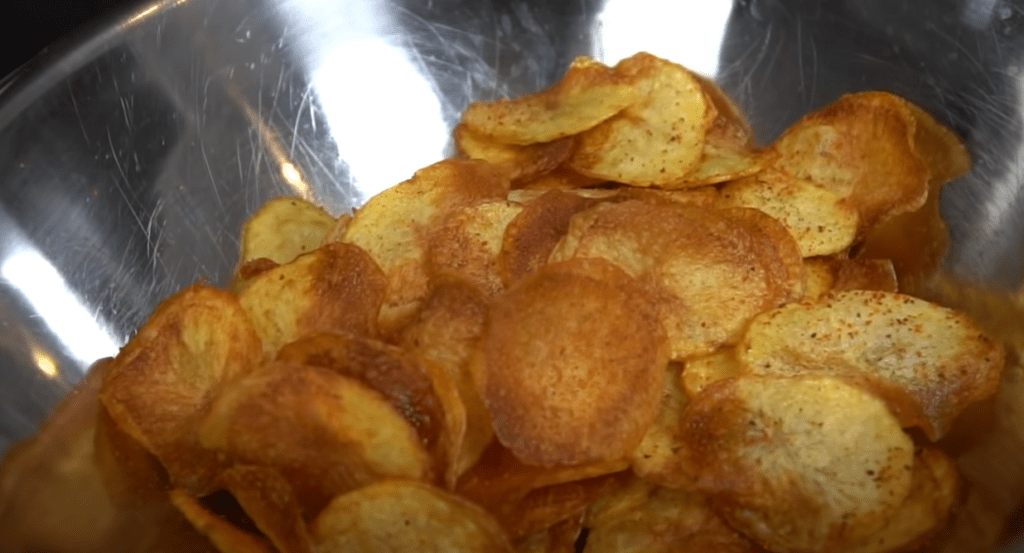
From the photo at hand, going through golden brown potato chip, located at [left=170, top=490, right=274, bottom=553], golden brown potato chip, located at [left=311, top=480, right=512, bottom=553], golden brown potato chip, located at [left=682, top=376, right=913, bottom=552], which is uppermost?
golden brown potato chip, located at [left=170, top=490, right=274, bottom=553]

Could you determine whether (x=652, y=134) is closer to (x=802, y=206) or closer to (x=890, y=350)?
(x=802, y=206)

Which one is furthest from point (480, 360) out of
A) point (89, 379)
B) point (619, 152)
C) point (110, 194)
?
point (110, 194)

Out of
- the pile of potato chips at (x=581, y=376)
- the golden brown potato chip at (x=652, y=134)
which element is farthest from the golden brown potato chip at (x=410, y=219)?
the golden brown potato chip at (x=652, y=134)

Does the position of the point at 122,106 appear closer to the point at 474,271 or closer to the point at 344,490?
the point at 474,271

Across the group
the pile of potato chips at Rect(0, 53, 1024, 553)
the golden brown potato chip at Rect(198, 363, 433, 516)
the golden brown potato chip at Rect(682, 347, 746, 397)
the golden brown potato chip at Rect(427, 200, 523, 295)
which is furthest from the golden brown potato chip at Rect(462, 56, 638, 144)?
the golden brown potato chip at Rect(198, 363, 433, 516)

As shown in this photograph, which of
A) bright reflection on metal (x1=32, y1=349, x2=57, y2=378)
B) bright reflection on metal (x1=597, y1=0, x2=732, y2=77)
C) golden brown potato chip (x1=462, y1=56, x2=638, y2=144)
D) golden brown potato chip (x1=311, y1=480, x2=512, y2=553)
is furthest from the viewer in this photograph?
bright reflection on metal (x1=597, y1=0, x2=732, y2=77)

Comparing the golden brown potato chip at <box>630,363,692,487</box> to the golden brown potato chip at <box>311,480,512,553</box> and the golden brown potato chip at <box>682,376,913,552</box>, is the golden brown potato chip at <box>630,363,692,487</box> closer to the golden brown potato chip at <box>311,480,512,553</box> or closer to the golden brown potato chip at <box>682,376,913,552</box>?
the golden brown potato chip at <box>682,376,913,552</box>

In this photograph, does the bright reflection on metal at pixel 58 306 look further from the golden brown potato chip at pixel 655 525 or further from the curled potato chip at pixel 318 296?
the golden brown potato chip at pixel 655 525
